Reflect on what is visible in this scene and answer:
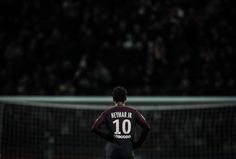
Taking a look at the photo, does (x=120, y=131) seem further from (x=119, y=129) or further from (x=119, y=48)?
(x=119, y=48)

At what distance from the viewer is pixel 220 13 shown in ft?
63.1

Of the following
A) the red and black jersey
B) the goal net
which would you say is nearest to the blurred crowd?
the goal net

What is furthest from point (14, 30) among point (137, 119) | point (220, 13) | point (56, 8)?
point (137, 119)

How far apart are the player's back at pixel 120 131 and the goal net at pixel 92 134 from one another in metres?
6.01

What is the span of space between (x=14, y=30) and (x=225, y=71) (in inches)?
294

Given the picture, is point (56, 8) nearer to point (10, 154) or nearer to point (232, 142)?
point (10, 154)

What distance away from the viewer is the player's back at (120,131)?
8695 millimetres

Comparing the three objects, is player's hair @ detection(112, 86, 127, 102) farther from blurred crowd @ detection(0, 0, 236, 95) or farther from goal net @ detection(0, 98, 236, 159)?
blurred crowd @ detection(0, 0, 236, 95)

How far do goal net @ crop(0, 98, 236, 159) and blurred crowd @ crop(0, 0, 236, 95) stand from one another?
67 centimetres

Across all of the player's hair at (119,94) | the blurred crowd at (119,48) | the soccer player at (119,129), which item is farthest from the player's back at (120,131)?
the blurred crowd at (119,48)

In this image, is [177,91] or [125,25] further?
[125,25]

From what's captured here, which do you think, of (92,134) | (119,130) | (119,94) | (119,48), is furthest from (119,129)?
(119,48)

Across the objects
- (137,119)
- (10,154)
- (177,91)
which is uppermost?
(137,119)

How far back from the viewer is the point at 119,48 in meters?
17.8
